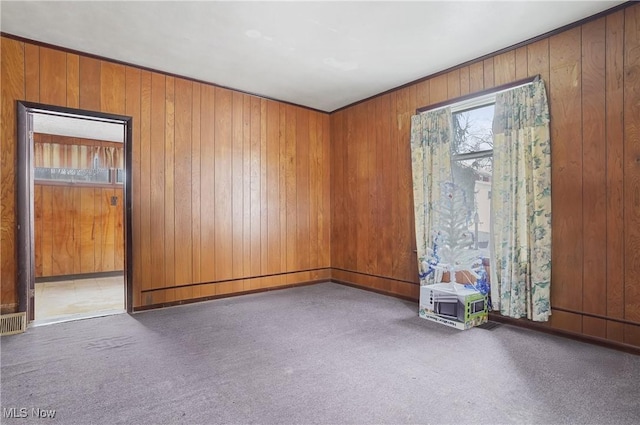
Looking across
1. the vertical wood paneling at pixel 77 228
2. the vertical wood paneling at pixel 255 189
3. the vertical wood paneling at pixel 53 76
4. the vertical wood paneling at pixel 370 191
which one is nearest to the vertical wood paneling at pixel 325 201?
the vertical wood paneling at pixel 370 191

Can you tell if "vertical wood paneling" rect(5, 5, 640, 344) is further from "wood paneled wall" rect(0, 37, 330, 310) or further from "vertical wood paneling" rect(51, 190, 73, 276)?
"vertical wood paneling" rect(51, 190, 73, 276)

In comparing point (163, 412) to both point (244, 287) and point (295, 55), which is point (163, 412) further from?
point (295, 55)

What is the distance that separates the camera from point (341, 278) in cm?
550

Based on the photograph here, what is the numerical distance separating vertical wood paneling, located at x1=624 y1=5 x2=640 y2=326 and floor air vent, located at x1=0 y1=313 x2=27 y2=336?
17.1 ft

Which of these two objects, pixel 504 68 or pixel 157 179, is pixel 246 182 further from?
pixel 504 68

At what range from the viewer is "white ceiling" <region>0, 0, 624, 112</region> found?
9.14 ft

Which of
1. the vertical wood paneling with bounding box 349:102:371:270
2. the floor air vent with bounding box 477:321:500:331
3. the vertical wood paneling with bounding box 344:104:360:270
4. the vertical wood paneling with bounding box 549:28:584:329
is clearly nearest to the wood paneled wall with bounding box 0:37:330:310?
the vertical wood paneling with bounding box 344:104:360:270

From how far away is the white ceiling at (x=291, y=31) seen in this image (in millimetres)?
→ 2787

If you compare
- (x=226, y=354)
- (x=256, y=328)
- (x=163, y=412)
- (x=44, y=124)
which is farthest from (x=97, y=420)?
(x=44, y=124)

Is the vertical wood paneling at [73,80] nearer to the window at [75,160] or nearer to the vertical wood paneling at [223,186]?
the vertical wood paneling at [223,186]

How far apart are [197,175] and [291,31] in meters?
2.12

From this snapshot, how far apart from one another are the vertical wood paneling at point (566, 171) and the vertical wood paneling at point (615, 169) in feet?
0.64

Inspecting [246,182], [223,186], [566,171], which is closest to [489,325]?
[566,171]

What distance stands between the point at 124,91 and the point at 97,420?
3.33m
